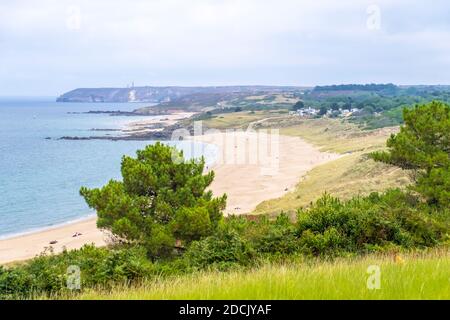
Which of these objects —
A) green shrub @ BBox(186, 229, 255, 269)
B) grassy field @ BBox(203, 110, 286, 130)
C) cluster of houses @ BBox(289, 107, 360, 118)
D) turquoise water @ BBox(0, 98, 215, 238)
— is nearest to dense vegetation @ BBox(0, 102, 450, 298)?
green shrub @ BBox(186, 229, 255, 269)

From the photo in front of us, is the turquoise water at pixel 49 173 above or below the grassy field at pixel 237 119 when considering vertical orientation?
below

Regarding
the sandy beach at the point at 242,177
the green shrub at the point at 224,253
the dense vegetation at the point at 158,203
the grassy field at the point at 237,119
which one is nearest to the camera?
the green shrub at the point at 224,253

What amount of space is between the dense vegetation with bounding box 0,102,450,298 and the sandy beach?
1176cm

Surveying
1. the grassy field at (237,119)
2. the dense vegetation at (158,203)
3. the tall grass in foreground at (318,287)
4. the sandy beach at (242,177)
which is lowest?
the sandy beach at (242,177)

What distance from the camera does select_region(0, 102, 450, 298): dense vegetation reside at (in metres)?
11.3

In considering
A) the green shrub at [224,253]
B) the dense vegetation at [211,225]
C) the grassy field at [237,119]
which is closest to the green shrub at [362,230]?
the dense vegetation at [211,225]

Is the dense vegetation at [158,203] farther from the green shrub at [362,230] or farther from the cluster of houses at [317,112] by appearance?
the cluster of houses at [317,112]

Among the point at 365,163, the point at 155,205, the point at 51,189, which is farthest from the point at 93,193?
the point at 51,189

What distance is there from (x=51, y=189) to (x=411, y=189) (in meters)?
51.0

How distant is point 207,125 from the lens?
146875 mm

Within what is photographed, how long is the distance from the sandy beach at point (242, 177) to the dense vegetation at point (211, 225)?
11.8 meters

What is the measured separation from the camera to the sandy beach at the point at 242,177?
3846 cm

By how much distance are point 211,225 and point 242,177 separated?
47.2 metres

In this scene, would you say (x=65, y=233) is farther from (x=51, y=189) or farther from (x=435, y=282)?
(x=435, y=282)
